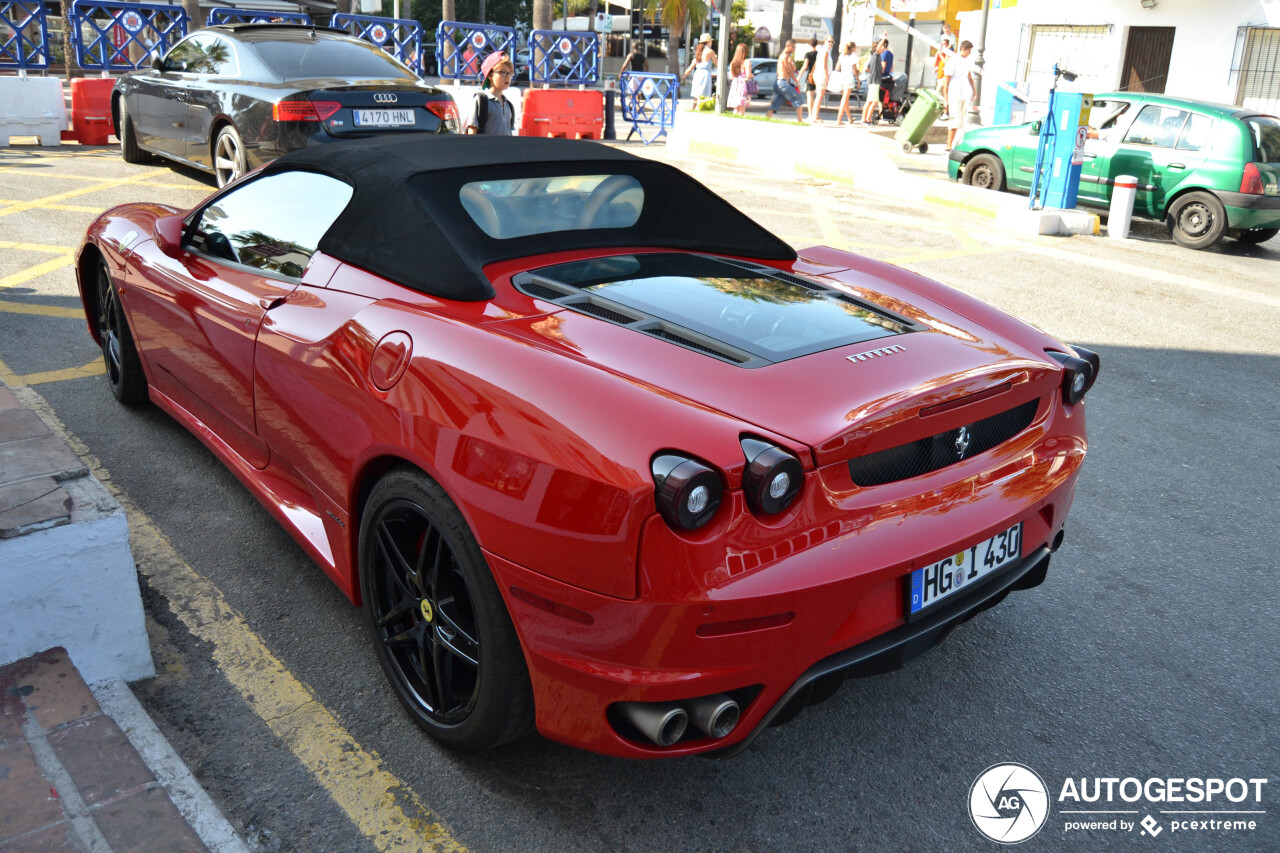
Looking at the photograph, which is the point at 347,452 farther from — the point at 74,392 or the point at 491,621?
the point at 74,392

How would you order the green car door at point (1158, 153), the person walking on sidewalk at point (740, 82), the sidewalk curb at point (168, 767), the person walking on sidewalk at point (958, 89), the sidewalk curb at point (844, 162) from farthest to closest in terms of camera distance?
the person walking on sidewalk at point (740, 82)
the person walking on sidewalk at point (958, 89)
the sidewalk curb at point (844, 162)
the green car door at point (1158, 153)
the sidewalk curb at point (168, 767)

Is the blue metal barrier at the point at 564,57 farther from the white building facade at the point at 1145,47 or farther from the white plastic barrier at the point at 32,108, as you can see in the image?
the white plastic barrier at the point at 32,108

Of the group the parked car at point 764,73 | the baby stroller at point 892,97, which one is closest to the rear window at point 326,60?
the baby stroller at point 892,97

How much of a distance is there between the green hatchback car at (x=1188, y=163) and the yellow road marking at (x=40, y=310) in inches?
406

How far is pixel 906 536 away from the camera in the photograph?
2.25m

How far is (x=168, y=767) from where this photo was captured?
239 centimetres

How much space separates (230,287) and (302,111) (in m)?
6.33

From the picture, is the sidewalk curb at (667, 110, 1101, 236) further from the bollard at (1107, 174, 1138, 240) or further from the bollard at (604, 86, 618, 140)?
the bollard at (604, 86, 618, 140)

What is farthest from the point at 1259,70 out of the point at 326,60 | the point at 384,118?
the point at 326,60

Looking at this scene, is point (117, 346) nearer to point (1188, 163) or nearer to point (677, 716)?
point (677, 716)

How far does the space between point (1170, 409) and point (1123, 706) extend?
320 centimetres

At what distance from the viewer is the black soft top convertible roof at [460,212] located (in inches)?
114

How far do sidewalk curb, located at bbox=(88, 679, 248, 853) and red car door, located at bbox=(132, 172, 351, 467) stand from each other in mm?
897

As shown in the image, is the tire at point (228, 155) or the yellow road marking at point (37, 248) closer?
the yellow road marking at point (37, 248)
